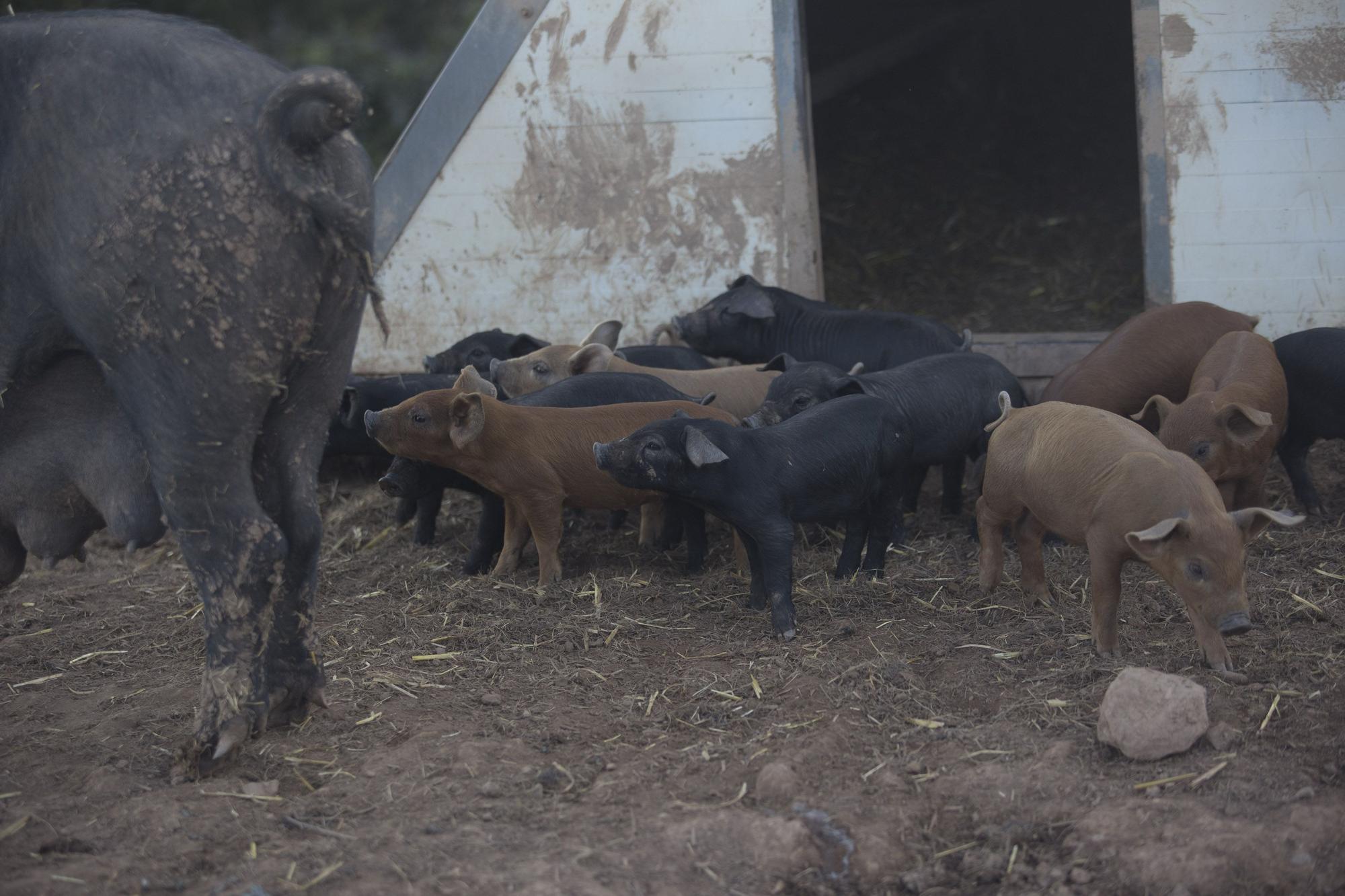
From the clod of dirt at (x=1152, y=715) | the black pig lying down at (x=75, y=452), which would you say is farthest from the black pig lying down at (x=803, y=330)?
the black pig lying down at (x=75, y=452)

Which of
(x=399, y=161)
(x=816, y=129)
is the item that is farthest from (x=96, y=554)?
(x=816, y=129)

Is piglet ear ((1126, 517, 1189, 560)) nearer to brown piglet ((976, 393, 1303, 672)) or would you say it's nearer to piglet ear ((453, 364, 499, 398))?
brown piglet ((976, 393, 1303, 672))

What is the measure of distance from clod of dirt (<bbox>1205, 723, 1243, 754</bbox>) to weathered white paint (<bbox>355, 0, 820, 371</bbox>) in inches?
151

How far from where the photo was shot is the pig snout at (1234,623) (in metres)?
3.84

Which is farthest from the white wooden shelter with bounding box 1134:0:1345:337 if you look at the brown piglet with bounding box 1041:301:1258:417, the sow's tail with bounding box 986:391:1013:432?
the sow's tail with bounding box 986:391:1013:432

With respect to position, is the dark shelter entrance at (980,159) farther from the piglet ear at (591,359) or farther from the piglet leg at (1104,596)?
the piglet leg at (1104,596)

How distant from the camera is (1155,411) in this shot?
18.2 ft

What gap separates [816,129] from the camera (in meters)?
10.8

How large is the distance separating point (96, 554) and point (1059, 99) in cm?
810

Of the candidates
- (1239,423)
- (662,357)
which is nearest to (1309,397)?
(1239,423)

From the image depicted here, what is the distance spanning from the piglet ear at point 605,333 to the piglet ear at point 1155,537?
341cm

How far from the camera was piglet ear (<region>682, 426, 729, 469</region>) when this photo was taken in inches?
182

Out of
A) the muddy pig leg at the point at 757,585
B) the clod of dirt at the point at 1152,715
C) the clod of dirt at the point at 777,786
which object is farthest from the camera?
the muddy pig leg at the point at 757,585

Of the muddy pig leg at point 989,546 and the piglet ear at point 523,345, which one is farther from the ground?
the piglet ear at point 523,345
